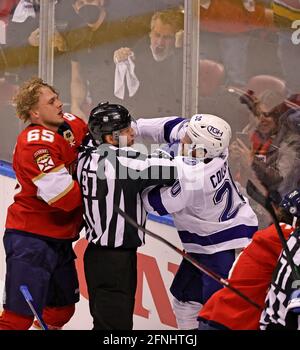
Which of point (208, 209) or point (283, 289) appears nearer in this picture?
point (283, 289)

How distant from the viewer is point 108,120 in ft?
9.34

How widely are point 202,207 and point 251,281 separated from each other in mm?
775

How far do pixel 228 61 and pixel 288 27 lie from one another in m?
0.32

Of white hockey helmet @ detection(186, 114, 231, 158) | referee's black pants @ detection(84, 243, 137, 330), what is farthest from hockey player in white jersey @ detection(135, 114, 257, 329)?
referee's black pants @ detection(84, 243, 137, 330)

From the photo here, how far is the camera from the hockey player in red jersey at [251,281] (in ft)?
6.82

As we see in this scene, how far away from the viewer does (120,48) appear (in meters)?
4.08

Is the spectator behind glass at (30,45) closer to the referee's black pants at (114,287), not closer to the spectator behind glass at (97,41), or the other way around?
the spectator behind glass at (97,41)

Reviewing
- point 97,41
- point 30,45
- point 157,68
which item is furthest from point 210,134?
point 30,45

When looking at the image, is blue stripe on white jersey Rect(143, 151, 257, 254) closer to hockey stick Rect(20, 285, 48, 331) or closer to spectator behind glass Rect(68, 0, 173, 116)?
hockey stick Rect(20, 285, 48, 331)

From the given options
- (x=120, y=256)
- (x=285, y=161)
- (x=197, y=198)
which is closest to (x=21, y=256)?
(x=120, y=256)

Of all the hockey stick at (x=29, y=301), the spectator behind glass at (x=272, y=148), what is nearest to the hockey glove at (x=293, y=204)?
the spectator behind glass at (x=272, y=148)

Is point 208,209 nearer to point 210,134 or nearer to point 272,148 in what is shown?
point 210,134

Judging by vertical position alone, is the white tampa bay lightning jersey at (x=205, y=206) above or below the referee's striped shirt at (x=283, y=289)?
above

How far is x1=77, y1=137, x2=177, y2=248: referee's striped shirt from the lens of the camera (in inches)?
110
